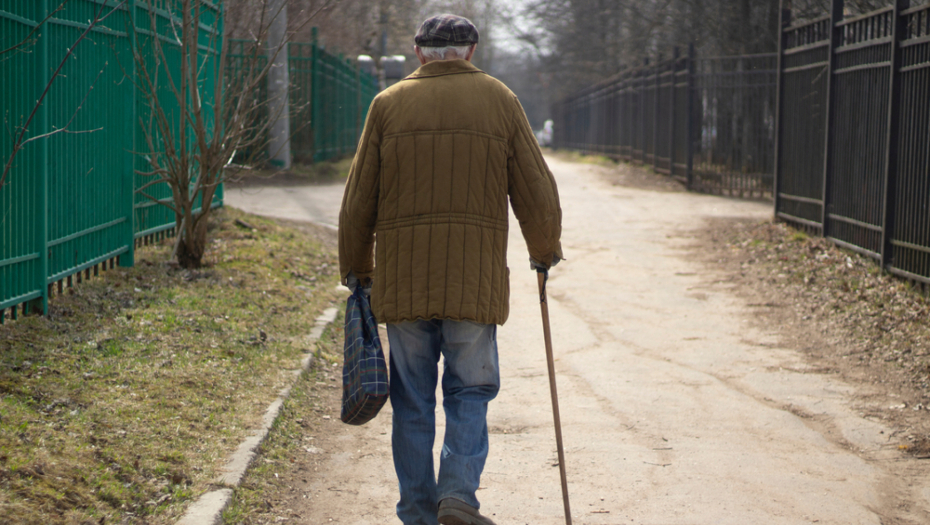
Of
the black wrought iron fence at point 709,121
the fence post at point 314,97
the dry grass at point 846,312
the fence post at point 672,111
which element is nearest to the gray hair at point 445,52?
the dry grass at point 846,312

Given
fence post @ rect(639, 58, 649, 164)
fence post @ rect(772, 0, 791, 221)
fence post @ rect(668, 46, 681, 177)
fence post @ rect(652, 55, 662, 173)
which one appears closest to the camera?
fence post @ rect(772, 0, 791, 221)

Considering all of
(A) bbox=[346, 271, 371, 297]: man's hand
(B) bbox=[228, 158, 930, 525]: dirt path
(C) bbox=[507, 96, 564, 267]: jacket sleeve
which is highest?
(C) bbox=[507, 96, 564, 267]: jacket sleeve

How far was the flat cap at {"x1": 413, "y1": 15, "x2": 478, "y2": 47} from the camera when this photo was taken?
3.19m

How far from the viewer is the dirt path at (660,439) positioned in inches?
148

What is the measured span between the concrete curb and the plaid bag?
65cm

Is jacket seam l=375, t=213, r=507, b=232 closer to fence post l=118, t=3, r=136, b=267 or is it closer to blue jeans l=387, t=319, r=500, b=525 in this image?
blue jeans l=387, t=319, r=500, b=525

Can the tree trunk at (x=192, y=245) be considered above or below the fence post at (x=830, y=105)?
below

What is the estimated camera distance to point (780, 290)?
8.10m

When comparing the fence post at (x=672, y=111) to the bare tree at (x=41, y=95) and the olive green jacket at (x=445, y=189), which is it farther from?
the olive green jacket at (x=445, y=189)

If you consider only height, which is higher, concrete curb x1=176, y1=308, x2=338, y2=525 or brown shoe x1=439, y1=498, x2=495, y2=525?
brown shoe x1=439, y1=498, x2=495, y2=525

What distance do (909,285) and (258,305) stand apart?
5096 millimetres


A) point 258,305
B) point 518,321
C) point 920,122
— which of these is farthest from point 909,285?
point 258,305

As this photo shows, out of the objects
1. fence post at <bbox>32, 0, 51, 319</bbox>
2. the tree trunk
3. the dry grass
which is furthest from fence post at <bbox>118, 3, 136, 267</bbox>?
the dry grass

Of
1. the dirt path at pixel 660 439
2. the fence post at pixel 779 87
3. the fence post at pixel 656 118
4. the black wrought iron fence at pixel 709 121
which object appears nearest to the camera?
the dirt path at pixel 660 439
